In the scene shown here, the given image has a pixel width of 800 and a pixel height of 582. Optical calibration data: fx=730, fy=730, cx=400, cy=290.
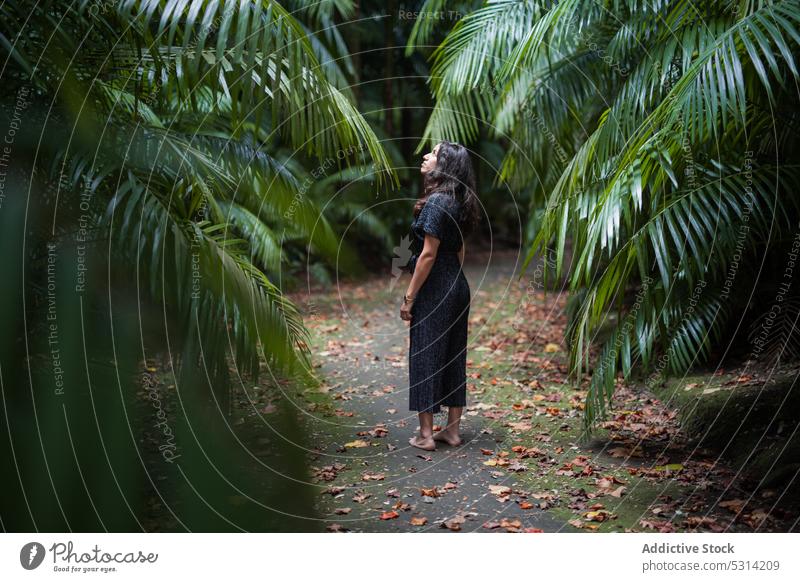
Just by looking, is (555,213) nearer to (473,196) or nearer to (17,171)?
(473,196)

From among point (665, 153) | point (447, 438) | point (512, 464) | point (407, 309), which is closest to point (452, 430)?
point (447, 438)

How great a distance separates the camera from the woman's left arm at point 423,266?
11.4 feet

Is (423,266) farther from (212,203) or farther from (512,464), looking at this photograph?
(212,203)

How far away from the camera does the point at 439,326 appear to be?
3580mm

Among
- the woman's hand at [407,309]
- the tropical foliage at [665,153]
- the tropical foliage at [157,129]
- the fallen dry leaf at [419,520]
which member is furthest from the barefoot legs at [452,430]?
the tropical foliage at [157,129]

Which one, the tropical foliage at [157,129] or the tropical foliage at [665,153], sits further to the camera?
the tropical foliage at [665,153]

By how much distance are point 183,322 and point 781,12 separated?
2351 millimetres

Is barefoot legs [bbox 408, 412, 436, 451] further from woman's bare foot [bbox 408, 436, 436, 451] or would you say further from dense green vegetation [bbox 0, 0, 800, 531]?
dense green vegetation [bbox 0, 0, 800, 531]

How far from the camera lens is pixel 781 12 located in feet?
8.68

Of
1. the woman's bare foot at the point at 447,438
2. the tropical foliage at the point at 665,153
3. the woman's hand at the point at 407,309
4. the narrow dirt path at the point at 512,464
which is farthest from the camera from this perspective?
the woman's bare foot at the point at 447,438

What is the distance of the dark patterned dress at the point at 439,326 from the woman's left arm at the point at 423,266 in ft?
0.13

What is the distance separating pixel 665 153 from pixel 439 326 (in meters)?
1.34

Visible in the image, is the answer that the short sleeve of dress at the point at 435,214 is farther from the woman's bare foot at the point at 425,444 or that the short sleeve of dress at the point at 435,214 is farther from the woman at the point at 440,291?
the woman's bare foot at the point at 425,444
